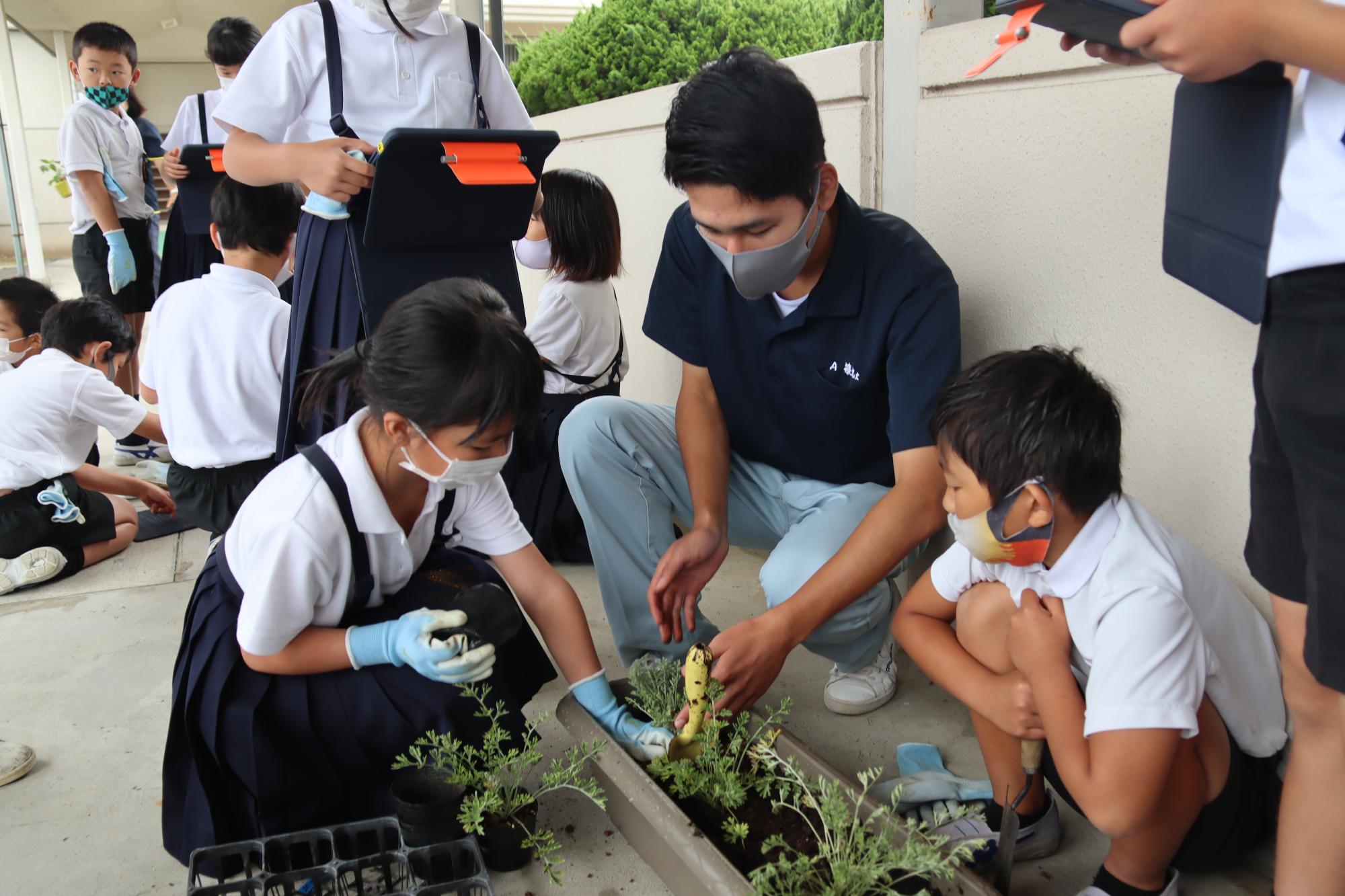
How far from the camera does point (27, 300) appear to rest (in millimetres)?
3633

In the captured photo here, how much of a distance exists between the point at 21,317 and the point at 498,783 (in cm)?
306

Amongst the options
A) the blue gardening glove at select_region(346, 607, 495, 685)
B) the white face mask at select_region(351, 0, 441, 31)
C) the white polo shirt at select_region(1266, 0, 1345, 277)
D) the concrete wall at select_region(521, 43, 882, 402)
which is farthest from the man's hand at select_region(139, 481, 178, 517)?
the white polo shirt at select_region(1266, 0, 1345, 277)

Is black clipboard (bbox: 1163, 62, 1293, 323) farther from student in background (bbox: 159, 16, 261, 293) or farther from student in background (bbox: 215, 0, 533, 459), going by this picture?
student in background (bbox: 159, 16, 261, 293)

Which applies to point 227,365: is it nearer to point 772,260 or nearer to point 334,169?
point 334,169

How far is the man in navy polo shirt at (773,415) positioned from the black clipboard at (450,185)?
36 cm

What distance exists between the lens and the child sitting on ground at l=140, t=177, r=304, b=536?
2645mm

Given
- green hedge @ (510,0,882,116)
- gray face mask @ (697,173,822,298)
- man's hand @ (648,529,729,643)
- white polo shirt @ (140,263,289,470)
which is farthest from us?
green hedge @ (510,0,882,116)

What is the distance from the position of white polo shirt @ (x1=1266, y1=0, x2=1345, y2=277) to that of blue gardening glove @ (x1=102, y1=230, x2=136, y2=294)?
437cm

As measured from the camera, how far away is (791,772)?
1552 mm

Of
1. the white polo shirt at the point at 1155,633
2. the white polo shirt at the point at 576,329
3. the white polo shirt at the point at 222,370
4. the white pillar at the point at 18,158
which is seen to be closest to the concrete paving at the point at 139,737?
the white polo shirt at the point at 1155,633

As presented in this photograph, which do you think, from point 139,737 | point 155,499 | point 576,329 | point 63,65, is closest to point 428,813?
point 139,737

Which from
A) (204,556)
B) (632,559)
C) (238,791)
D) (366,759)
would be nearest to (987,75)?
(632,559)

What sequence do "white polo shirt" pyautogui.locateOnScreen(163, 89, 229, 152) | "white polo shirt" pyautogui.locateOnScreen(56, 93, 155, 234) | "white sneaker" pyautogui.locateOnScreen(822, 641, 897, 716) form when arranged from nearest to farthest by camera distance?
"white sneaker" pyautogui.locateOnScreen(822, 641, 897, 716), "white polo shirt" pyautogui.locateOnScreen(163, 89, 229, 152), "white polo shirt" pyautogui.locateOnScreen(56, 93, 155, 234)

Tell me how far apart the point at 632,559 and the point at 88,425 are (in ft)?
6.67
